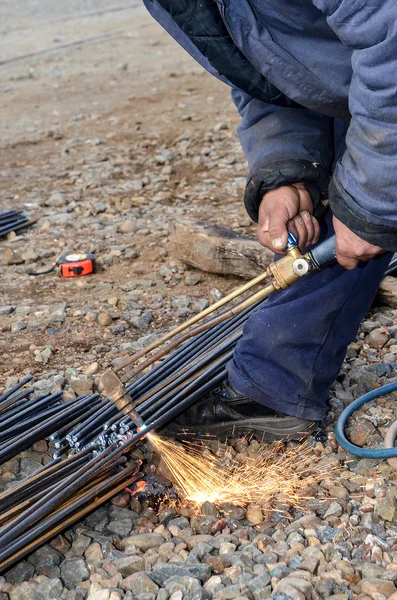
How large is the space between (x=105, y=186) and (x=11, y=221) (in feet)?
2.86

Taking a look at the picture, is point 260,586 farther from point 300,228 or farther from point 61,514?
point 300,228

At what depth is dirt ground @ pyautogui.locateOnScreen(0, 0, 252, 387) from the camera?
3.70m

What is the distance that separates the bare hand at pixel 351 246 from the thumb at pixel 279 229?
20 centimetres

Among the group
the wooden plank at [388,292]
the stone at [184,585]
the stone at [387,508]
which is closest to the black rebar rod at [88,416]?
the stone at [184,585]

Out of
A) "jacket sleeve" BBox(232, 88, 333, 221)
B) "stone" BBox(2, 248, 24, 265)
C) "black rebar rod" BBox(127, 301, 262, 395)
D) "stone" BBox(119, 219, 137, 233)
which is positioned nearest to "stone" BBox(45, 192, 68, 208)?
"stone" BBox(119, 219, 137, 233)

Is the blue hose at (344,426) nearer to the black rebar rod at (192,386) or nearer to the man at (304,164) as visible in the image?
the man at (304,164)

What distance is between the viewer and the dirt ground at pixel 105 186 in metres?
3.70

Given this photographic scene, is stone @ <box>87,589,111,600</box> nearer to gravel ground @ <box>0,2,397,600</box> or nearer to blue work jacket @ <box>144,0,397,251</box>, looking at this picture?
gravel ground @ <box>0,2,397,600</box>

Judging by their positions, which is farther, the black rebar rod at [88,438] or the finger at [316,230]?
the black rebar rod at [88,438]

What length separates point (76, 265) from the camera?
4.20 m

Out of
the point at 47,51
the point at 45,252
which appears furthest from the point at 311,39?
the point at 47,51

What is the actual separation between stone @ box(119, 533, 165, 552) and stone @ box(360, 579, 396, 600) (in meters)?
0.63

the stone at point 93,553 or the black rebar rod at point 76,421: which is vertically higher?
the stone at point 93,553

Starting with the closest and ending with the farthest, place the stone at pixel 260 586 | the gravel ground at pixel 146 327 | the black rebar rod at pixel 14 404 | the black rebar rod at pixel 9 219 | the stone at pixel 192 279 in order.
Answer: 1. the stone at pixel 260 586
2. the gravel ground at pixel 146 327
3. the black rebar rod at pixel 14 404
4. the stone at pixel 192 279
5. the black rebar rod at pixel 9 219
